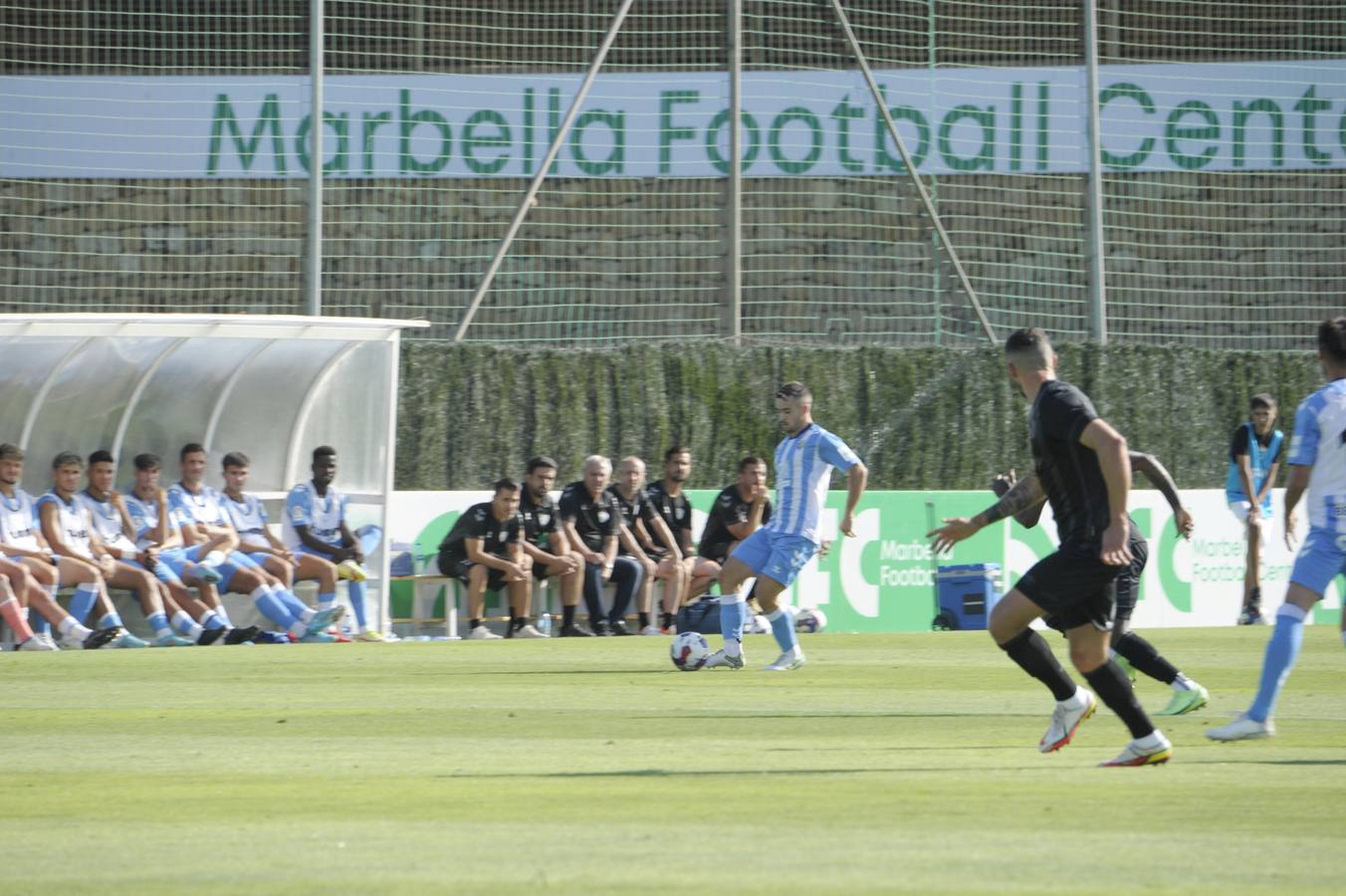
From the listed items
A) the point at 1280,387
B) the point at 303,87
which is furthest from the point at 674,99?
the point at 1280,387

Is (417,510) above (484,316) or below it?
below

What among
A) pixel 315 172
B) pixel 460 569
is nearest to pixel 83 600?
pixel 460 569

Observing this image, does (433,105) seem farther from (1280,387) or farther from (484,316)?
(1280,387)

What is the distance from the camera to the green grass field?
5273 mm

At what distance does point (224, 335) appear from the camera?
17.3m

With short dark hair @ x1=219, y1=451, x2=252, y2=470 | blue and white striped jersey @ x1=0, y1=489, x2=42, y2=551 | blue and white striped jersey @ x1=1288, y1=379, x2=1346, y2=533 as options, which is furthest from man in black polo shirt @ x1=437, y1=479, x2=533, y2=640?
blue and white striped jersey @ x1=1288, y1=379, x2=1346, y2=533

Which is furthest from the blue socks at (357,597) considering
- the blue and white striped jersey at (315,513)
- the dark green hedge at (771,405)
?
the dark green hedge at (771,405)

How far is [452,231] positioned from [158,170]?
10.3 feet

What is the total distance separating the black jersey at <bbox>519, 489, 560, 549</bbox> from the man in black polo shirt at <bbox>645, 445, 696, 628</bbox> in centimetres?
109

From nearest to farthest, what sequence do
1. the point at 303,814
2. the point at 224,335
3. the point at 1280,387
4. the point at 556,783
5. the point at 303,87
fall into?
the point at 303,814 < the point at 556,783 < the point at 224,335 < the point at 303,87 < the point at 1280,387

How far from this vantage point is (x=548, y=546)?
734 inches

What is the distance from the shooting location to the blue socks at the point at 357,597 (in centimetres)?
1772

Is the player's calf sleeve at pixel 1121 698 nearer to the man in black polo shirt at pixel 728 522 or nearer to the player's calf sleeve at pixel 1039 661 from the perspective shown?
the player's calf sleeve at pixel 1039 661

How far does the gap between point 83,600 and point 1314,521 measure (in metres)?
10.6
